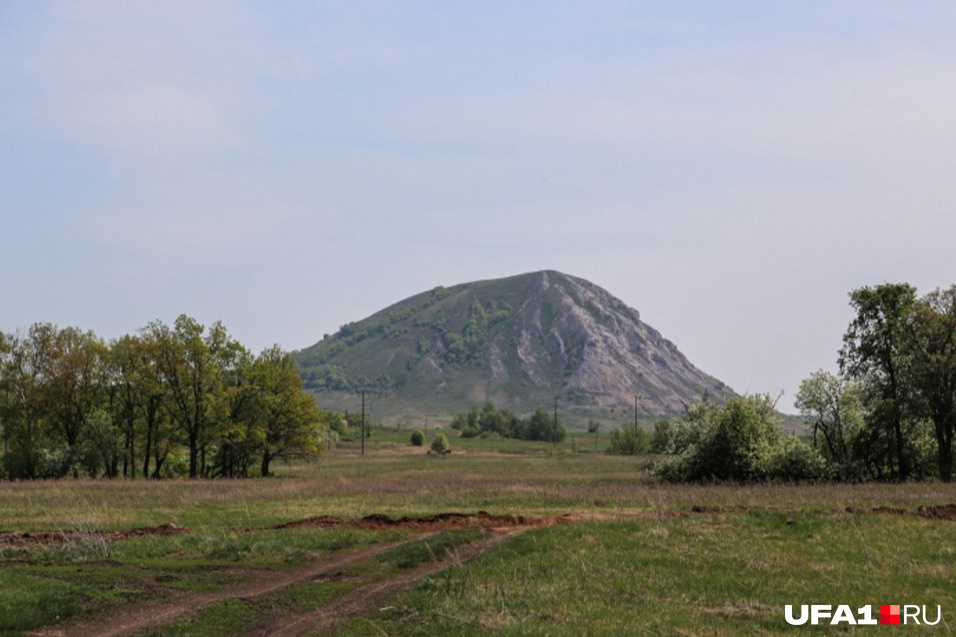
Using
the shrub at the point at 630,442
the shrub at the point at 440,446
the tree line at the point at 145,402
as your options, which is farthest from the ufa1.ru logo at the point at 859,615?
the shrub at the point at 440,446

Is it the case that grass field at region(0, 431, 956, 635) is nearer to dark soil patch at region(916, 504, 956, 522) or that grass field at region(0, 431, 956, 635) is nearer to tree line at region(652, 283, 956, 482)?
dark soil patch at region(916, 504, 956, 522)

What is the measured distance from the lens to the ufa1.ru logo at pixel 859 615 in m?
17.4

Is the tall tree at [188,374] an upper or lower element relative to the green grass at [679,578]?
upper

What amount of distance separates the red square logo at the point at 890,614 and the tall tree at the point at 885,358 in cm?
4725

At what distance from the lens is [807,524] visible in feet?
97.5

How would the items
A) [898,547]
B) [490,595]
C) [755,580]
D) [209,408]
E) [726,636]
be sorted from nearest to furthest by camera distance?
[726,636] < [490,595] < [755,580] < [898,547] < [209,408]

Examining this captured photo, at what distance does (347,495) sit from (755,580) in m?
35.7

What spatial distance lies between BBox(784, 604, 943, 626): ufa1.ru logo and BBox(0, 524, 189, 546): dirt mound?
21.4 m

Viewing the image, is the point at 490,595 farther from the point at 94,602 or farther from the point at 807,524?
the point at 807,524

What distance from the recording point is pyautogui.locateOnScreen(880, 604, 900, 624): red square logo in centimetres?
1762

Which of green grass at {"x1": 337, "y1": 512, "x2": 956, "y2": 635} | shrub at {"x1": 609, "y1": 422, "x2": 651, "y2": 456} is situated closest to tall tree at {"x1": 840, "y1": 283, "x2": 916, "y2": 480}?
green grass at {"x1": 337, "y1": 512, "x2": 956, "y2": 635}

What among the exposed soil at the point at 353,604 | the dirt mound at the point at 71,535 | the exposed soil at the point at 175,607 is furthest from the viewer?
the dirt mound at the point at 71,535

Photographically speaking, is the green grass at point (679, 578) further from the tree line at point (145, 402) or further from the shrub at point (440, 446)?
the shrub at point (440, 446)

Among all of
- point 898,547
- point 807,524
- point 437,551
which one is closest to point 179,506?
point 437,551
